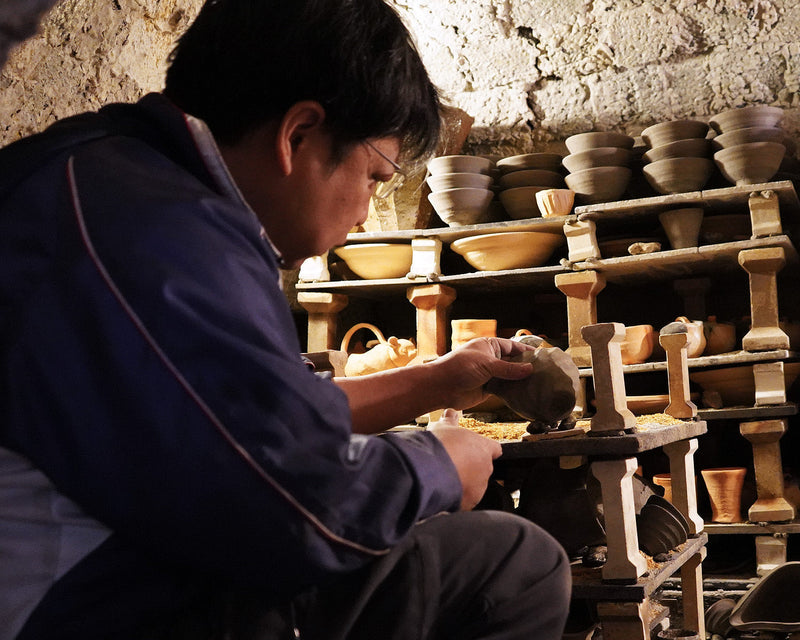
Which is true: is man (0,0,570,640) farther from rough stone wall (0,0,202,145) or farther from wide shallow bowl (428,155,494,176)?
wide shallow bowl (428,155,494,176)

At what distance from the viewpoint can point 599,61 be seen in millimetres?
4805

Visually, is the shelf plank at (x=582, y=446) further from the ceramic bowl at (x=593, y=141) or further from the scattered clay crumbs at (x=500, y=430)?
the ceramic bowl at (x=593, y=141)

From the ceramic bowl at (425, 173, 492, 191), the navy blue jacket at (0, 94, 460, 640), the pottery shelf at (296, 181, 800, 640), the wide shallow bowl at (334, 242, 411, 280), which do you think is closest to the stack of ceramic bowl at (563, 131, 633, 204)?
the pottery shelf at (296, 181, 800, 640)

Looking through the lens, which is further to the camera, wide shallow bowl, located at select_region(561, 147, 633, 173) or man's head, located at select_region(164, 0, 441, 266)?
wide shallow bowl, located at select_region(561, 147, 633, 173)

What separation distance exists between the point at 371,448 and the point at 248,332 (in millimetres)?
198

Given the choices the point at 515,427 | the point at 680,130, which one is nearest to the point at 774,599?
the point at 515,427

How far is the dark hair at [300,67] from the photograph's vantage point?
1.14m

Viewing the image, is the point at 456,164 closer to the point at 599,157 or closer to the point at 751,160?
the point at 599,157

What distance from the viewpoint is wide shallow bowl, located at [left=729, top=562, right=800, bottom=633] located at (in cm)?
290

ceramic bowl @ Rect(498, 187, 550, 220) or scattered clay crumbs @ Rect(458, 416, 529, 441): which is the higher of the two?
ceramic bowl @ Rect(498, 187, 550, 220)

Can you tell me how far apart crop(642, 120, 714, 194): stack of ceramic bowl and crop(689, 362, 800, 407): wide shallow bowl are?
0.88 meters

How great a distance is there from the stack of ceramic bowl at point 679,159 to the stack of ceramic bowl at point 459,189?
0.83 metres

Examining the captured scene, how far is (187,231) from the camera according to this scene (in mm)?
800

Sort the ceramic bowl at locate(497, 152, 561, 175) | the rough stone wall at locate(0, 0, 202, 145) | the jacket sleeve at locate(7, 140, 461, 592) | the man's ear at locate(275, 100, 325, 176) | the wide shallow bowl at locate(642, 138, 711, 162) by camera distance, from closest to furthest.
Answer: the jacket sleeve at locate(7, 140, 461, 592) < the man's ear at locate(275, 100, 325, 176) < the rough stone wall at locate(0, 0, 202, 145) < the wide shallow bowl at locate(642, 138, 711, 162) < the ceramic bowl at locate(497, 152, 561, 175)
